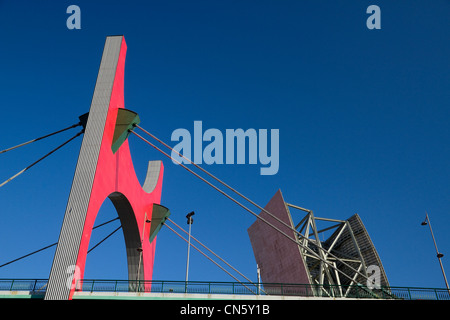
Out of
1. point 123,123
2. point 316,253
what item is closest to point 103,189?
point 123,123

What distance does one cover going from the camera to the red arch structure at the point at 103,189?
65.4 feet

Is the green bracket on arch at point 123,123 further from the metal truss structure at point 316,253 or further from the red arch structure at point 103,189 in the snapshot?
the metal truss structure at point 316,253

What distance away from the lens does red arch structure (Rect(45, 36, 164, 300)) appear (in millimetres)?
19922

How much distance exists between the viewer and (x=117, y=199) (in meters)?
31.5

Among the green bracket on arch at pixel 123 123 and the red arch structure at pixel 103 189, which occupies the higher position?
the green bracket on arch at pixel 123 123

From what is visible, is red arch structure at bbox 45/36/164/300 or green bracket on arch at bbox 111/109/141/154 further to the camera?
green bracket on arch at bbox 111/109/141/154

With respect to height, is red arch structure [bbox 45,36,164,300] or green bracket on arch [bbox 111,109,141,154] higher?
green bracket on arch [bbox 111,109,141,154]

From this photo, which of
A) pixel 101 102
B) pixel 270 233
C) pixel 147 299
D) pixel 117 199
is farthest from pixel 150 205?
pixel 147 299

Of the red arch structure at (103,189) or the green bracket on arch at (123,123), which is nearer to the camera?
the red arch structure at (103,189)

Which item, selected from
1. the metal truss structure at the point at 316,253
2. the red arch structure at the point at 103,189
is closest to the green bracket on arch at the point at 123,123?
the red arch structure at the point at 103,189

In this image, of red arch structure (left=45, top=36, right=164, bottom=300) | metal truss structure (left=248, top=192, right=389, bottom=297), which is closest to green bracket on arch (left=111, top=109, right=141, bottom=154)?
red arch structure (left=45, top=36, right=164, bottom=300)

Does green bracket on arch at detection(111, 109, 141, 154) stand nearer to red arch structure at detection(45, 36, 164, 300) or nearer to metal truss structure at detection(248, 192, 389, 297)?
red arch structure at detection(45, 36, 164, 300)

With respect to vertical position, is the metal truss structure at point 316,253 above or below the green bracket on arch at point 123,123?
below

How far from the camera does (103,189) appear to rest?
24234 mm
